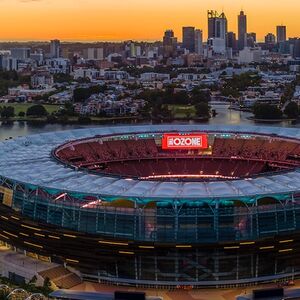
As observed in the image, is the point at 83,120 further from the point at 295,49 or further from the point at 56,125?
the point at 295,49

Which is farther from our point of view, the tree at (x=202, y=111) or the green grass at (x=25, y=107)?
the green grass at (x=25, y=107)

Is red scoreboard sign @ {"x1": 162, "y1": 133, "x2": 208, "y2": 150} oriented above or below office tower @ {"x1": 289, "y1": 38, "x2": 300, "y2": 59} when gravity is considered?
below

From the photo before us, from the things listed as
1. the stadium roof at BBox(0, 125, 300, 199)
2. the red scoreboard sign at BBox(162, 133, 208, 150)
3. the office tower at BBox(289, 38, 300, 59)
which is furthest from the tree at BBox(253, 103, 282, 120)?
the office tower at BBox(289, 38, 300, 59)

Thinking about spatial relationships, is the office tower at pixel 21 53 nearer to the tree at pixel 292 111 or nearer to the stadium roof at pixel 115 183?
the tree at pixel 292 111

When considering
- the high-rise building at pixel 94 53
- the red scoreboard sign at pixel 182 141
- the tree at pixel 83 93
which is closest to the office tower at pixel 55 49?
the high-rise building at pixel 94 53

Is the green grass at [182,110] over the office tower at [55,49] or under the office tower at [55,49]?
under

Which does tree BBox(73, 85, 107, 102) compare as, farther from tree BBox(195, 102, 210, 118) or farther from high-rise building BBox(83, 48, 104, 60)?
high-rise building BBox(83, 48, 104, 60)

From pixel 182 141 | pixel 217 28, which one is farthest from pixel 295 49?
pixel 182 141
